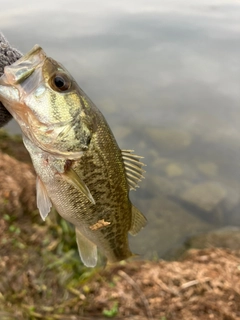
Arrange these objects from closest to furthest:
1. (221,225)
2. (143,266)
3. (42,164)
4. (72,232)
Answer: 1. (42,164)
2. (143,266)
3. (72,232)
4. (221,225)

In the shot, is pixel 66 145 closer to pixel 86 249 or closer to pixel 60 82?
pixel 60 82

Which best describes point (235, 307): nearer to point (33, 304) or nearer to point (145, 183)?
point (33, 304)

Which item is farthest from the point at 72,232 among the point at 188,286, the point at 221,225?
the point at 221,225

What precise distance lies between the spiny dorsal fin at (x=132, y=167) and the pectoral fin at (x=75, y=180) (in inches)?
18.4

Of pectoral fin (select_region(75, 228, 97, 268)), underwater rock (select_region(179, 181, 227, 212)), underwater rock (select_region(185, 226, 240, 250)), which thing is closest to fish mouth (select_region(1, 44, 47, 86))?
pectoral fin (select_region(75, 228, 97, 268))

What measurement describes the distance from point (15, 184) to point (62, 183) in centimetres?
306

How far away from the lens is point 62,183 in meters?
2.04

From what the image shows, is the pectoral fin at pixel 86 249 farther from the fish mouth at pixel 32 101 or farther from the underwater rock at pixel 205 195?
the underwater rock at pixel 205 195

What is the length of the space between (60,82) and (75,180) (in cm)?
56

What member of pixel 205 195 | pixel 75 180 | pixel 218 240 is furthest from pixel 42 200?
pixel 205 195

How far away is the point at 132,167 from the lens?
239cm

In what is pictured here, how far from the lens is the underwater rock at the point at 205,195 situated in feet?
22.0

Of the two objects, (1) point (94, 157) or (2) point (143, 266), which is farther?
(2) point (143, 266)

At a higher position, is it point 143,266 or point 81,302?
point 81,302
